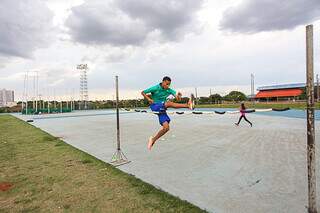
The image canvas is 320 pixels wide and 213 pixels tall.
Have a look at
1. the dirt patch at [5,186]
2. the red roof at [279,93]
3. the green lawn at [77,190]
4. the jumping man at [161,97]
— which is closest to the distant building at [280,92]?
the red roof at [279,93]

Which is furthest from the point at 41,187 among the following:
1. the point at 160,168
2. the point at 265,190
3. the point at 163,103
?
the point at 265,190

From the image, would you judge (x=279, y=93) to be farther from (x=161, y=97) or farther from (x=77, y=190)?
(x=77, y=190)

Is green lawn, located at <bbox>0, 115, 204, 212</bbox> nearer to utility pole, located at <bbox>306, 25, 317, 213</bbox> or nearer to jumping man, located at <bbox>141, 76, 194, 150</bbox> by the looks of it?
utility pole, located at <bbox>306, 25, 317, 213</bbox>

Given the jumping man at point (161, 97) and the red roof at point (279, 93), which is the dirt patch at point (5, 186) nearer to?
the jumping man at point (161, 97)

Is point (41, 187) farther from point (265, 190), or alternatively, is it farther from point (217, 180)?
point (265, 190)

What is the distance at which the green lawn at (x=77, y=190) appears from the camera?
12.4ft

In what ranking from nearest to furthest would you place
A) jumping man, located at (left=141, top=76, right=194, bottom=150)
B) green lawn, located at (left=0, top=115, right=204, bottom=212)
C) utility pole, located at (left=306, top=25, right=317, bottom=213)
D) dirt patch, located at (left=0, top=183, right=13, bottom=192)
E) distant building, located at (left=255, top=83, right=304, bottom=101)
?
1. utility pole, located at (left=306, top=25, right=317, bottom=213)
2. green lawn, located at (left=0, top=115, right=204, bottom=212)
3. dirt patch, located at (left=0, top=183, right=13, bottom=192)
4. jumping man, located at (left=141, top=76, right=194, bottom=150)
5. distant building, located at (left=255, top=83, right=304, bottom=101)

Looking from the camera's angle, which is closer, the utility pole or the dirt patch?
the utility pole

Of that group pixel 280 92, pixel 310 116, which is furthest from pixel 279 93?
pixel 310 116

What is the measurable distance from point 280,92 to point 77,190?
84.6m

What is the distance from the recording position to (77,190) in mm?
4527

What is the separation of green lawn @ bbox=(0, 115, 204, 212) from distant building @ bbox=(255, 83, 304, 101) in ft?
250

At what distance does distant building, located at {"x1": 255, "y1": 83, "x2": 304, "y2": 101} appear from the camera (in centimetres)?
7338

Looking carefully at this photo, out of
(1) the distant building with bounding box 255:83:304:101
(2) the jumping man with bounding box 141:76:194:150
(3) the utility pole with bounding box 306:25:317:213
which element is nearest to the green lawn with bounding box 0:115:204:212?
(3) the utility pole with bounding box 306:25:317:213
